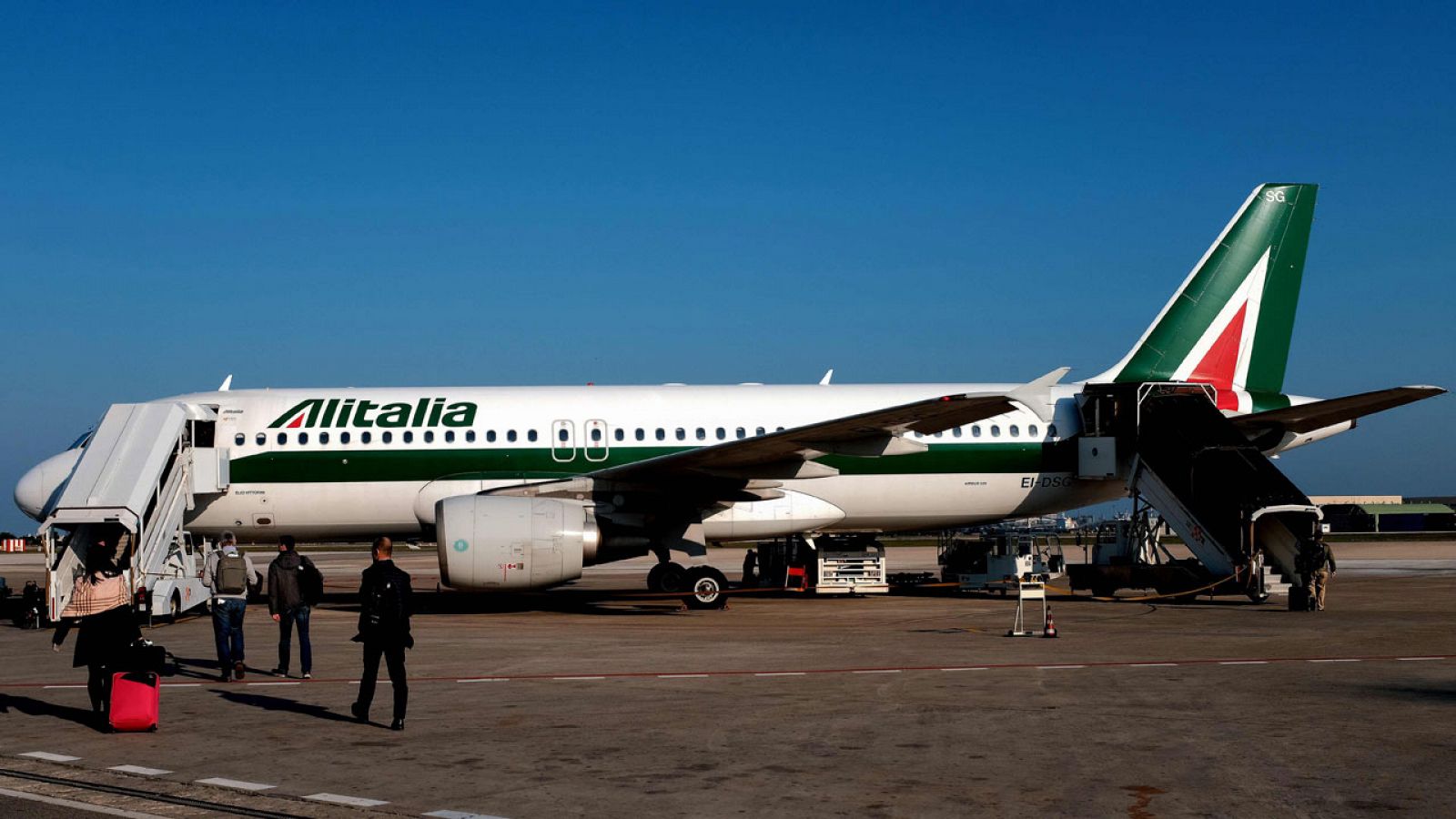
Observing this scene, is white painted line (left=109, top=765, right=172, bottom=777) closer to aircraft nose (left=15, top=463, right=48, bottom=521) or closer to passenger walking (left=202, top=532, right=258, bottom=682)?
passenger walking (left=202, top=532, right=258, bottom=682)

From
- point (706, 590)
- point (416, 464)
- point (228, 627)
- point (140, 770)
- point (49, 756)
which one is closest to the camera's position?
point (140, 770)

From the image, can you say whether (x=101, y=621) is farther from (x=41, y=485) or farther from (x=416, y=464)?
(x=41, y=485)

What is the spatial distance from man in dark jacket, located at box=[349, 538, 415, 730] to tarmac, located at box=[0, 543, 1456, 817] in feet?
0.91

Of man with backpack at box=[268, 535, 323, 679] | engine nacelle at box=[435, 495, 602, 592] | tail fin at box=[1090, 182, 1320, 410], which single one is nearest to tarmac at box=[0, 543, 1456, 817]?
man with backpack at box=[268, 535, 323, 679]

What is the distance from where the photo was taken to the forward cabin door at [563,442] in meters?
23.3

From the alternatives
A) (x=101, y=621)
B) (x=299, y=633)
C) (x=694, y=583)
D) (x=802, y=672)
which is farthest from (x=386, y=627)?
(x=694, y=583)

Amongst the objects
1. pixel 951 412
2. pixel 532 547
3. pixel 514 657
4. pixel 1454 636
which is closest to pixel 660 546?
pixel 532 547

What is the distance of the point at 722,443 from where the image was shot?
21.0 metres

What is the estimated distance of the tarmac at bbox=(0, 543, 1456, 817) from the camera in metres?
7.46

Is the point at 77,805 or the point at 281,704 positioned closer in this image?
the point at 77,805

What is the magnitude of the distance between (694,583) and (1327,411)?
11.8 metres

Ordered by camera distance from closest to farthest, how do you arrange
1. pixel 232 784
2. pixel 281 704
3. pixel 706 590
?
pixel 232 784 < pixel 281 704 < pixel 706 590

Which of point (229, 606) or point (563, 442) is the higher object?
point (563, 442)

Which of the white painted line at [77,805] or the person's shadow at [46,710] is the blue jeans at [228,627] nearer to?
the person's shadow at [46,710]
